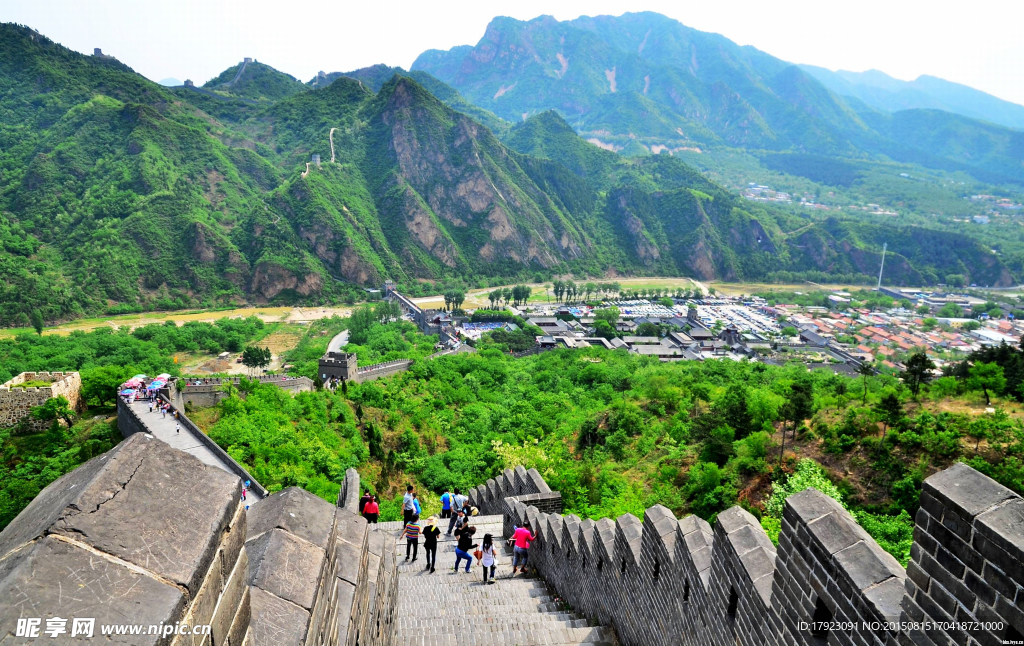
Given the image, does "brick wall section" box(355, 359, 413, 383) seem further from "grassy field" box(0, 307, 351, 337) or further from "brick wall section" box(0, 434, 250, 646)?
"brick wall section" box(0, 434, 250, 646)

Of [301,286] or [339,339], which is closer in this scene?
[339,339]

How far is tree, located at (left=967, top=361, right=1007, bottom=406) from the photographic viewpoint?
1897 cm

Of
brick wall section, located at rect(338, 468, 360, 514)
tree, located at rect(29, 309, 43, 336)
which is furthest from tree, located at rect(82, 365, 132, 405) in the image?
tree, located at rect(29, 309, 43, 336)

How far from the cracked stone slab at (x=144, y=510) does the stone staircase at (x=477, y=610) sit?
245 inches

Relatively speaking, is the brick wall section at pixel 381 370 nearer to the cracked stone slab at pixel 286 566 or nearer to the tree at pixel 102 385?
the tree at pixel 102 385

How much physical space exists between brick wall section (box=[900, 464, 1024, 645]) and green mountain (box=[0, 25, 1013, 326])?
9476cm

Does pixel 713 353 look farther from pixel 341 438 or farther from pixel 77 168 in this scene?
pixel 77 168

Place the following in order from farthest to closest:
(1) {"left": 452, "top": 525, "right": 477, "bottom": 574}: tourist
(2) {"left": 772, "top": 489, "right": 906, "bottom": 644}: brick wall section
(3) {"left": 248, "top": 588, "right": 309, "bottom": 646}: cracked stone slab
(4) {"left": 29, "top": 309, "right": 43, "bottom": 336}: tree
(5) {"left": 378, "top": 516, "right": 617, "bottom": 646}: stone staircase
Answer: (4) {"left": 29, "top": 309, "right": 43, "bottom": 336}: tree
(1) {"left": 452, "top": 525, "right": 477, "bottom": 574}: tourist
(5) {"left": 378, "top": 516, "right": 617, "bottom": 646}: stone staircase
(2) {"left": 772, "top": 489, "right": 906, "bottom": 644}: brick wall section
(3) {"left": 248, "top": 588, "right": 309, "bottom": 646}: cracked stone slab

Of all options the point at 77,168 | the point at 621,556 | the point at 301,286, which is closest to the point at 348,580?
the point at 621,556

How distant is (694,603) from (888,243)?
560 feet

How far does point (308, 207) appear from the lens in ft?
384

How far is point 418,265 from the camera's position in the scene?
4887 inches

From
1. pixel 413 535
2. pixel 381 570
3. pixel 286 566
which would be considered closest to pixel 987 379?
pixel 413 535

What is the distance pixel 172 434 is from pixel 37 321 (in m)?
60.6
